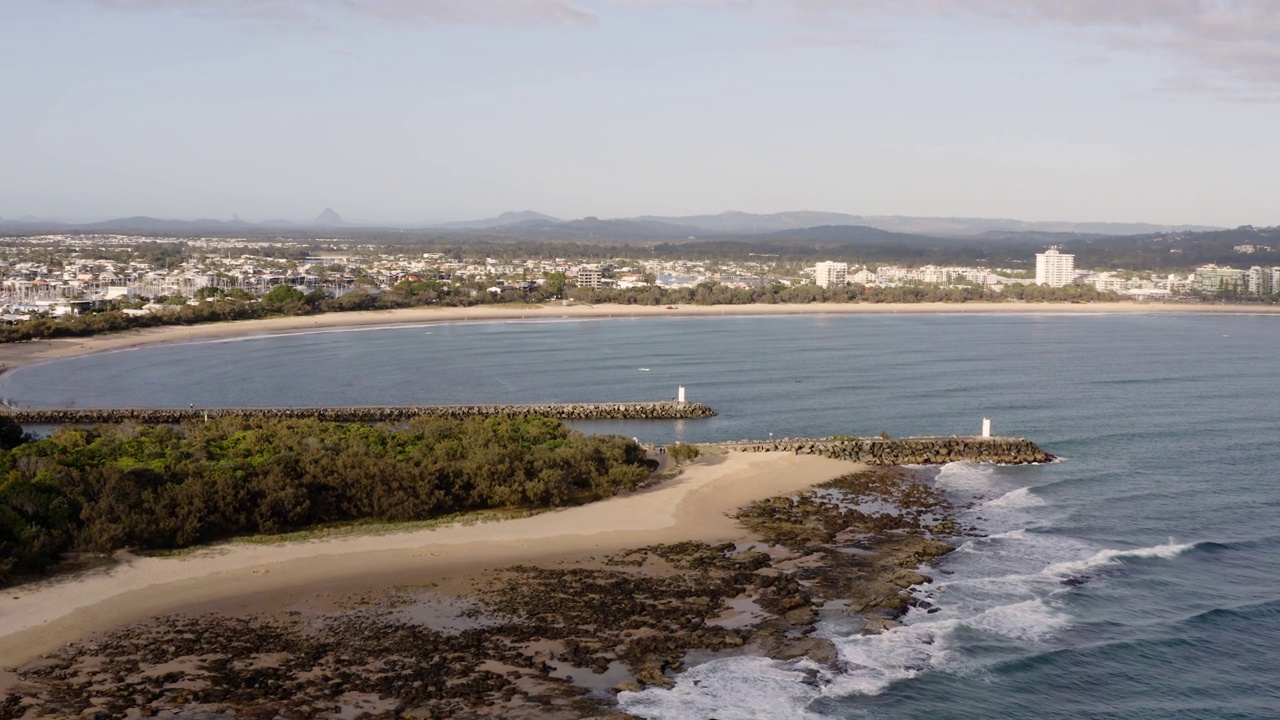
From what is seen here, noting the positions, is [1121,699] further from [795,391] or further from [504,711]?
[795,391]

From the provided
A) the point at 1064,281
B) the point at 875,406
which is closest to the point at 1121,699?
the point at 875,406

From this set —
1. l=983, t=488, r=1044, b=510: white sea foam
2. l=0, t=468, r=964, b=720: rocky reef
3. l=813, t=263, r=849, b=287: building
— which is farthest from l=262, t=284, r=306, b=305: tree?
l=0, t=468, r=964, b=720: rocky reef

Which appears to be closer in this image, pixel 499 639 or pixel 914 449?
pixel 499 639

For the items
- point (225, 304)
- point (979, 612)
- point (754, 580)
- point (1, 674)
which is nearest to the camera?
point (1, 674)

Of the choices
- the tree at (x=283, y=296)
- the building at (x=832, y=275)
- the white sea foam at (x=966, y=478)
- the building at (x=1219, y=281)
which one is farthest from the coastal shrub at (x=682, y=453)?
the building at (x=1219, y=281)

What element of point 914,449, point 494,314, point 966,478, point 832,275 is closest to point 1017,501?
point 966,478

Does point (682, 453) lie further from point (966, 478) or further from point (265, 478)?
point (265, 478)

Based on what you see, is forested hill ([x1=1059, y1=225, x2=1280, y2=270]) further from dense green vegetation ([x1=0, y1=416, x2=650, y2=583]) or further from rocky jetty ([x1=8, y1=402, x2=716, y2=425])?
dense green vegetation ([x1=0, y1=416, x2=650, y2=583])
